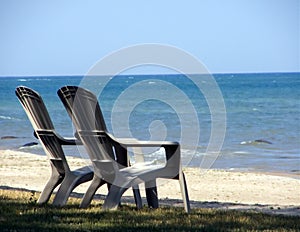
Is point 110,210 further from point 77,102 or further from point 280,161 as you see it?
point 280,161

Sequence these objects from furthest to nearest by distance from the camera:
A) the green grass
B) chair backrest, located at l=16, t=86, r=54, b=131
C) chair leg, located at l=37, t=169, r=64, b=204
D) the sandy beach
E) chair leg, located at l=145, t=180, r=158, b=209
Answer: the sandy beach < chair leg, located at l=145, t=180, r=158, b=209 < chair leg, located at l=37, t=169, r=64, b=204 < chair backrest, located at l=16, t=86, r=54, b=131 < the green grass

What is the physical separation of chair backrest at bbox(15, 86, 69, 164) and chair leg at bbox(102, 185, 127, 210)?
0.62 m


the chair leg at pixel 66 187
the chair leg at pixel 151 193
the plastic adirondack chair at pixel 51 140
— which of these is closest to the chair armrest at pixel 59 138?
the plastic adirondack chair at pixel 51 140

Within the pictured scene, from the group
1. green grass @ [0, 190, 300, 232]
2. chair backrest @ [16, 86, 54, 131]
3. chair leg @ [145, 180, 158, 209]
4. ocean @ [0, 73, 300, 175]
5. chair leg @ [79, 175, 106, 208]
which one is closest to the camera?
green grass @ [0, 190, 300, 232]

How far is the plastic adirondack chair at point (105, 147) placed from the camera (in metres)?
7.48

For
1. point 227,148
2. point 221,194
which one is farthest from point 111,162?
point 227,148

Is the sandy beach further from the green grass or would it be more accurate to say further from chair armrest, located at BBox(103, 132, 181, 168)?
chair armrest, located at BBox(103, 132, 181, 168)

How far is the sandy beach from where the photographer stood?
1091 centimetres

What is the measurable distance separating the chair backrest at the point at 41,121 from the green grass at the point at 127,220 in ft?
2.04

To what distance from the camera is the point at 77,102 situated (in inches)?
295

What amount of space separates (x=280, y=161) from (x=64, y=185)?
14452 millimetres

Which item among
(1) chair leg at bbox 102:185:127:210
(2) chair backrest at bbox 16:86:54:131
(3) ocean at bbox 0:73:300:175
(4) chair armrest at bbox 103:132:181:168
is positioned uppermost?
(2) chair backrest at bbox 16:86:54:131

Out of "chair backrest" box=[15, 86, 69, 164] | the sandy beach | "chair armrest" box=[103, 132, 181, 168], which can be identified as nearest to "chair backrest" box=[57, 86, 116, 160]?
"chair armrest" box=[103, 132, 181, 168]

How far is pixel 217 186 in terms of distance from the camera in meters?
14.6
